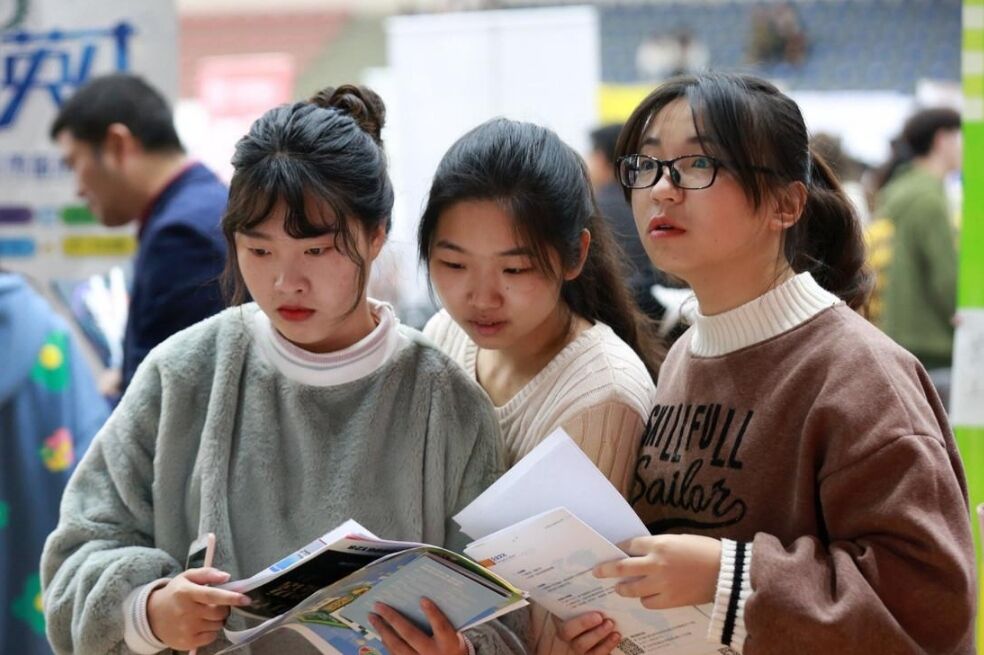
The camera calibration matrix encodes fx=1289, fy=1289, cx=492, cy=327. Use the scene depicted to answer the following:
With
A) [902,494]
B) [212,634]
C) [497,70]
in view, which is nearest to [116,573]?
[212,634]

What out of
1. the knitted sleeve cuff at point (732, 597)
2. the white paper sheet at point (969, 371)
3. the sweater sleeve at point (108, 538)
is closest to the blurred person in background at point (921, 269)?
the white paper sheet at point (969, 371)

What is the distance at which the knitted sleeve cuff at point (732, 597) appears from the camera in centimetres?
151

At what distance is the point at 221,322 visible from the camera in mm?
1848

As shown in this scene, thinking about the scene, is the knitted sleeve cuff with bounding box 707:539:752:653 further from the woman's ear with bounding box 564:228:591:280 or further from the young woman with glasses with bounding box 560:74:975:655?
the woman's ear with bounding box 564:228:591:280

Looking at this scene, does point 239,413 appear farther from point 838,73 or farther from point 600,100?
point 838,73

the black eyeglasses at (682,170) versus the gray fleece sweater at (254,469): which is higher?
the black eyeglasses at (682,170)

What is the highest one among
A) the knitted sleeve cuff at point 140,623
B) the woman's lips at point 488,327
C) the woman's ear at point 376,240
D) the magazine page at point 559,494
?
the woman's ear at point 376,240

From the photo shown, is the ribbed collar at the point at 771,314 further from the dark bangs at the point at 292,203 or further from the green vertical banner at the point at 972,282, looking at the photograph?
the green vertical banner at the point at 972,282

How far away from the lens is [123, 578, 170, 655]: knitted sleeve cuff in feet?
5.46

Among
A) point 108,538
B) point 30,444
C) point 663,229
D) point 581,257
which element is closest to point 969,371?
point 581,257

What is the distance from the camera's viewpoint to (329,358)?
5.87ft

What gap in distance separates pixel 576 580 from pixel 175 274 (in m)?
1.55

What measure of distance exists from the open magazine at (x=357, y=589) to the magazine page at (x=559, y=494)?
0.34 ft

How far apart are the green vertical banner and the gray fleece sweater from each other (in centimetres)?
139
